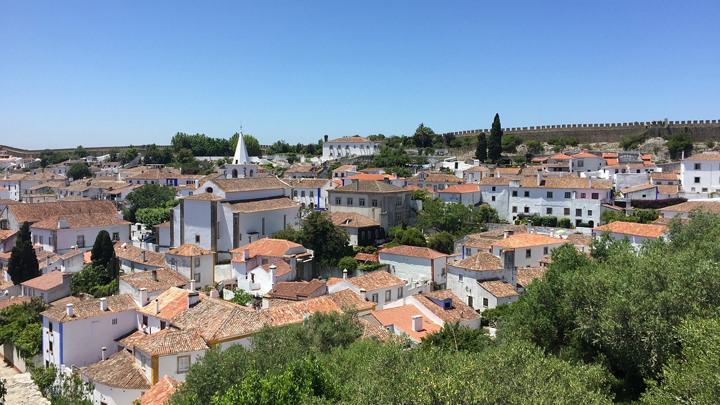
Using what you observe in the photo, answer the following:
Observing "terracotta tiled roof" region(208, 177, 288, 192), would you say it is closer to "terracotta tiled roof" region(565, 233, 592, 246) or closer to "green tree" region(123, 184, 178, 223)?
"green tree" region(123, 184, 178, 223)

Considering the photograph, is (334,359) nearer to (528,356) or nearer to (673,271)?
(528,356)

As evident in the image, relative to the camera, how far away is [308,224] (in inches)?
1453

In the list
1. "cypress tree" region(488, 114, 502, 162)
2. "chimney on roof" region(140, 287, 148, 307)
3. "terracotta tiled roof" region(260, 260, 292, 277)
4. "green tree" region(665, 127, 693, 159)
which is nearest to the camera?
"chimney on roof" region(140, 287, 148, 307)

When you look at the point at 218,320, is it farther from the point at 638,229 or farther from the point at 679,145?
the point at 679,145

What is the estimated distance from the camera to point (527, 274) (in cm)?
3200

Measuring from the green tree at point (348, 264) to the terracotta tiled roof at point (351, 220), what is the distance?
5.92 meters

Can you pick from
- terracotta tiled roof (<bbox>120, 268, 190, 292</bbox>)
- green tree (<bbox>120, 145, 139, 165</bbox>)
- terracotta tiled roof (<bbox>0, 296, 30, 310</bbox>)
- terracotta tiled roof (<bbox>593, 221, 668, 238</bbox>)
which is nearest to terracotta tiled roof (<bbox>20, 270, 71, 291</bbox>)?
terracotta tiled roof (<bbox>0, 296, 30, 310</bbox>)

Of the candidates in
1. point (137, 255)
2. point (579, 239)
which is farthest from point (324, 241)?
point (579, 239)

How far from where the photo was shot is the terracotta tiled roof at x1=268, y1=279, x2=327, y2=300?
28.8 meters

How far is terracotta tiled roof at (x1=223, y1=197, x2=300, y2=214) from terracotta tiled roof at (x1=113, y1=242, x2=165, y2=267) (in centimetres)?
589

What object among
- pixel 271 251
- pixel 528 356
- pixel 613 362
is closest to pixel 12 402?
pixel 271 251

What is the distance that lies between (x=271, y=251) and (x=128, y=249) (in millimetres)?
12578

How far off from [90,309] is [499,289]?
21298 millimetres

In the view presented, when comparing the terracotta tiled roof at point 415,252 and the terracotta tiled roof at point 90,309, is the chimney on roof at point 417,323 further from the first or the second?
the terracotta tiled roof at point 90,309
